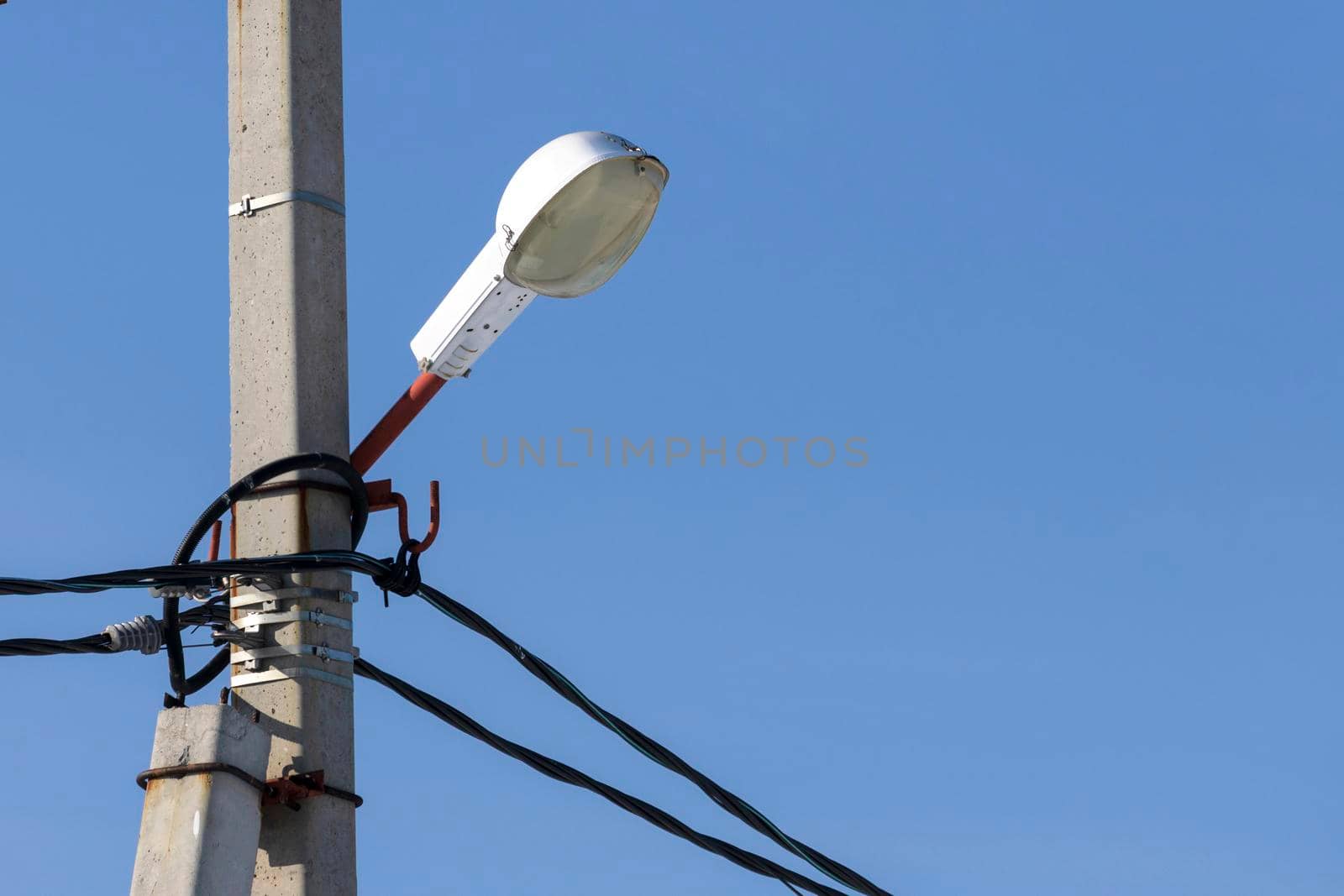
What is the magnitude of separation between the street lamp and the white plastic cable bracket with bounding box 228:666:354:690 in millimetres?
799

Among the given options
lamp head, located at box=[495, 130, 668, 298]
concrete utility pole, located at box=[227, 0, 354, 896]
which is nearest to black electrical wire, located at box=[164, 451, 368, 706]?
concrete utility pole, located at box=[227, 0, 354, 896]

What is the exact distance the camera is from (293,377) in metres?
5.80

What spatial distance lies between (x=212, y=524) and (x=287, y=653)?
1.37ft

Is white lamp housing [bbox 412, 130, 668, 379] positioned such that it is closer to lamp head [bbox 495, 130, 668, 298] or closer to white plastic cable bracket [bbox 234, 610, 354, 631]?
lamp head [bbox 495, 130, 668, 298]

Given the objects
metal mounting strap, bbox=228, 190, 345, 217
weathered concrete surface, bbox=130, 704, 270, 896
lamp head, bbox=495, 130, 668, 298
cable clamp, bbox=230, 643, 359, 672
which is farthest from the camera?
metal mounting strap, bbox=228, 190, 345, 217

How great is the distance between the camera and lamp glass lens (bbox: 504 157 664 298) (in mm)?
5406

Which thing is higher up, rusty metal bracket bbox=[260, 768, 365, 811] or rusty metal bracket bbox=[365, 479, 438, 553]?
rusty metal bracket bbox=[365, 479, 438, 553]

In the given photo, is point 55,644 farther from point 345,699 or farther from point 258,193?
point 258,193

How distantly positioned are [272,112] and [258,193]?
0.79ft

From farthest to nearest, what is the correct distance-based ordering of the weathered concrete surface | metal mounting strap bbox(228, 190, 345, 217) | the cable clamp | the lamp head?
1. metal mounting strap bbox(228, 190, 345, 217)
2. the cable clamp
3. the lamp head
4. the weathered concrete surface

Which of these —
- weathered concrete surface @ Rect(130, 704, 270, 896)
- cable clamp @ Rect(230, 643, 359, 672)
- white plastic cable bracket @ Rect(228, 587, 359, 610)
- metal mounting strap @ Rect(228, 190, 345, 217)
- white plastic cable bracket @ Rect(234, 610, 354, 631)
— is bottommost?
weathered concrete surface @ Rect(130, 704, 270, 896)

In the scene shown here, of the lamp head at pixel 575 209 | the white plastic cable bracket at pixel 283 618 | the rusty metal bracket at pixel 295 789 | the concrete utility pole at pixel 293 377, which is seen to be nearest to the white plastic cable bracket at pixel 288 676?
the concrete utility pole at pixel 293 377

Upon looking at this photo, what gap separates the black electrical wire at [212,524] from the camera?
18.4 feet

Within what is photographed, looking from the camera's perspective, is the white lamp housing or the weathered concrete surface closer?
the weathered concrete surface
